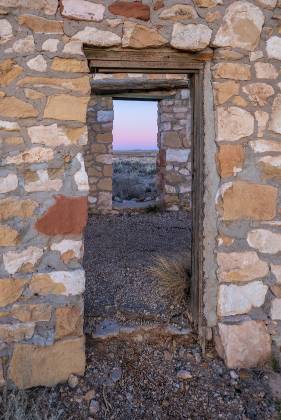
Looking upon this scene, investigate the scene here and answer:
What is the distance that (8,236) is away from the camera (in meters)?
2.47

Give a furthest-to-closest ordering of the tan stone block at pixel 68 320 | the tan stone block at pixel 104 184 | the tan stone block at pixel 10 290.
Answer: the tan stone block at pixel 104 184
the tan stone block at pixel 68 320
the tan stone block at pixel 10 290

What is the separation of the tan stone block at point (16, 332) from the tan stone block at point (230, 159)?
1.61 metres

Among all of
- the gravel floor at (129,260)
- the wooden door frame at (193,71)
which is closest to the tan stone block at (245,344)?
the wooden door frame at (193,71)

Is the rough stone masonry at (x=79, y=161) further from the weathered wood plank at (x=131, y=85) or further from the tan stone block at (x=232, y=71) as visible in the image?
the weathered wood plank at (x=131, y=85)

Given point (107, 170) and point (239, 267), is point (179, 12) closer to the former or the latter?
point (239, 267)

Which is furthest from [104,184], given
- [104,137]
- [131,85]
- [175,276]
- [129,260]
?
[175,276]

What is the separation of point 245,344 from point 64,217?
155 centimetres

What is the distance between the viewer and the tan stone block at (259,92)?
270 cm

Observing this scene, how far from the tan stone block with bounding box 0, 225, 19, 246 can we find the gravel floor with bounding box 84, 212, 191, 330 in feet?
3.35

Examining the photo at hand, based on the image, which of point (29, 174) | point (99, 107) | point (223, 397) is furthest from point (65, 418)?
Result: point (99, 107)

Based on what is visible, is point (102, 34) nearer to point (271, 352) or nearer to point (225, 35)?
point (225, 35)

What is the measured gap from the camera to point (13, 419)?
2.25 m

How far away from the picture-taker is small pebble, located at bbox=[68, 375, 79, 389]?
8.57 feet

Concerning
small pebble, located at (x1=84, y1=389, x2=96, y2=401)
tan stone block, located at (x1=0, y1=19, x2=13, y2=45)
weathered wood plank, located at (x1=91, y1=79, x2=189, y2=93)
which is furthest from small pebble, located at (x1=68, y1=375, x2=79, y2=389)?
weathered wood plank, located at (x1=91, y1=79, x2=189, y2=93)
